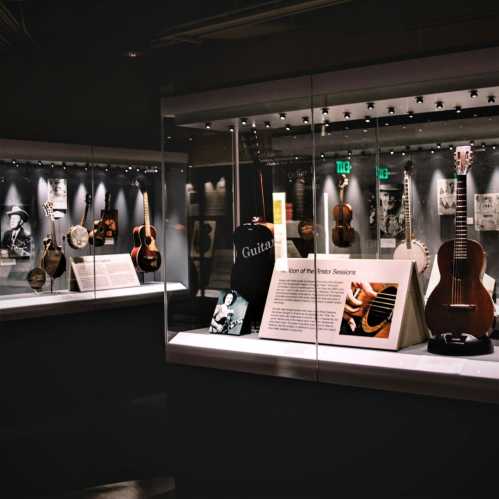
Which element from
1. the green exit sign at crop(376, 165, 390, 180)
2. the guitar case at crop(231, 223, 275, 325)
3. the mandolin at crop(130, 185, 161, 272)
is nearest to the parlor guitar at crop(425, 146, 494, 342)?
the green exit sign at crop(376, 165, 390, 180)

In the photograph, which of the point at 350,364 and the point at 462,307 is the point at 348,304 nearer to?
the point at 350,364

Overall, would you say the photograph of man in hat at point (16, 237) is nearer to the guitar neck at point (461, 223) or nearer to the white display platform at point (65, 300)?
the white display platform at point (65, 300)

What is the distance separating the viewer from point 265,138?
160 inches

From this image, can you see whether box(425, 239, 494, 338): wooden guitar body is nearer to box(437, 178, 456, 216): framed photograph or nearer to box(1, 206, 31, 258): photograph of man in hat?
box(437, 178, 456, 216): framed photograph

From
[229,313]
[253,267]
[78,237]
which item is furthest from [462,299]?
[78,237]

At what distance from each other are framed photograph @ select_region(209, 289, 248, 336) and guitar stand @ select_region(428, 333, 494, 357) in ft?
3.91

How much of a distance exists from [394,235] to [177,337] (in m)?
1.44

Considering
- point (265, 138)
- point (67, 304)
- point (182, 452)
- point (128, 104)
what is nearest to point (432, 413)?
point (265, 138)

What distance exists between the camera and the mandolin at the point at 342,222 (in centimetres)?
399

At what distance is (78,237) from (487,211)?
480cm

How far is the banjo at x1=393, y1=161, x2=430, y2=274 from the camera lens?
3.89 metres

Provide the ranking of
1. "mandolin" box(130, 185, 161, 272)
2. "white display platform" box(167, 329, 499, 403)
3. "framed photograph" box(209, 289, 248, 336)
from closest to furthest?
"white display platform" box(167, 329, 499, 403) → "framed photograph" box(209, 289, 248, 336) → "mandolin" box(130, 185, 161, 272)

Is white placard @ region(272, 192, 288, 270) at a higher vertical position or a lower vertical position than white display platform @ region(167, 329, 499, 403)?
higher

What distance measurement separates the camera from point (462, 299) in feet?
11.7
